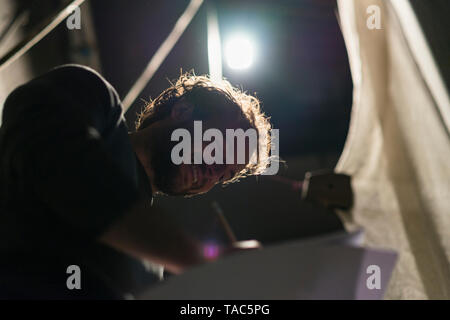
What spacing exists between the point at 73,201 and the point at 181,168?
0.33 m

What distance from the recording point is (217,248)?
0.30 metres

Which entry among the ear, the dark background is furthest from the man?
the dark background

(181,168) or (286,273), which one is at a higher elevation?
(181,168)

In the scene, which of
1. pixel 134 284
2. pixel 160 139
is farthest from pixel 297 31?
pixel 134 284

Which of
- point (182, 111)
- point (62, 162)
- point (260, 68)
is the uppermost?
point (260, 68)

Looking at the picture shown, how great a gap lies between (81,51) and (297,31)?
1.64m

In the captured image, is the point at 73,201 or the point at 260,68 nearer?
the point at 73,201

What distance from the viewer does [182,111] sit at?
663mm

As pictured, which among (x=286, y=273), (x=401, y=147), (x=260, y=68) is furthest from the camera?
(x=260, y=68)

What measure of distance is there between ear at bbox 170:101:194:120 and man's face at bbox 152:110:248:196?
0.01 m

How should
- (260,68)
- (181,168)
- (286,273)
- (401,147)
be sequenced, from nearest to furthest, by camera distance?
1. (286,273)
2. (181,168)
3. (401,147)
4. (260,68)

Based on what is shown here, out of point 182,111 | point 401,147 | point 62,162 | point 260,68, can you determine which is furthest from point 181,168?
point 260,68

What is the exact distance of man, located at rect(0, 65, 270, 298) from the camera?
0.30 m

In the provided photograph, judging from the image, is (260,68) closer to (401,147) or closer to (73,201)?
(401,147)
